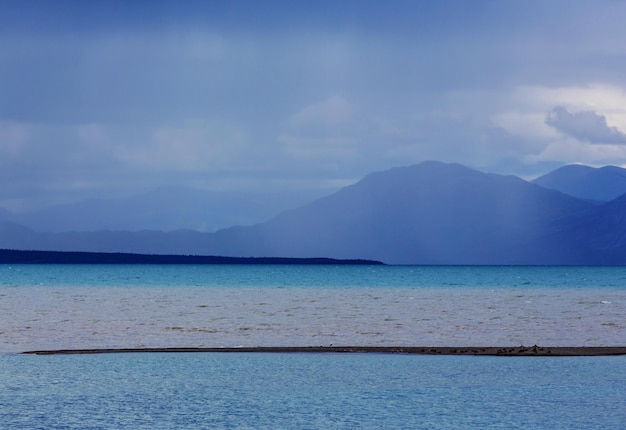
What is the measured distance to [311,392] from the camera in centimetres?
2920

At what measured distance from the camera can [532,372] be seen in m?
34.3

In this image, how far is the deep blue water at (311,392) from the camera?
80.3ft

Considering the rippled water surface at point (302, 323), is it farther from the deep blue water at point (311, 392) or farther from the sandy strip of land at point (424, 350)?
the deep blue water at point (311, 392)

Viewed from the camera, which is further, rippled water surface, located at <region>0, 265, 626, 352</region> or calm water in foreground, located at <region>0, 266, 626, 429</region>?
rippled water surface, located at <region>0, 265, 626, 352</region>

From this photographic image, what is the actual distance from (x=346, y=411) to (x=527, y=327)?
3447cm

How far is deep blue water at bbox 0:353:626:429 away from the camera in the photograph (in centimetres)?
2448

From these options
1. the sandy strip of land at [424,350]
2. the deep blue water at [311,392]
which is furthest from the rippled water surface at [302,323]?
the deep blue water at [311,392]

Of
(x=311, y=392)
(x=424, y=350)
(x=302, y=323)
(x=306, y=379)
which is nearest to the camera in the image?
(x=311, y=392)

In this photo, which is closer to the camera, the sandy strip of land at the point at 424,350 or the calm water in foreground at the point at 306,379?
the calm water in foreground at the point at 306,379

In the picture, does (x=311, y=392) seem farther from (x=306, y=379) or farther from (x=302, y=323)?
(x=302, y=323)

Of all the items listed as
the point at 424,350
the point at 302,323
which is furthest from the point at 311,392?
the point at 302,323

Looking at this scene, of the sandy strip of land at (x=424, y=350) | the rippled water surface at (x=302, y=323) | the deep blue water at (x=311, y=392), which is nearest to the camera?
the deep blue water at (x=311, y=392)

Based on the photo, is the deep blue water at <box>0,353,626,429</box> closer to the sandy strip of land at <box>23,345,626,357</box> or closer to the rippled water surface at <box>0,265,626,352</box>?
the sandy strip of land at <box>23,345,626,357</box>

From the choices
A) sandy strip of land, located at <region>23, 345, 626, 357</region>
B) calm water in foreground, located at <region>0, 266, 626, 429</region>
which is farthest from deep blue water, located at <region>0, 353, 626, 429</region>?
sandy strip of land, located at <region>23, 345, 626, 357</region>
